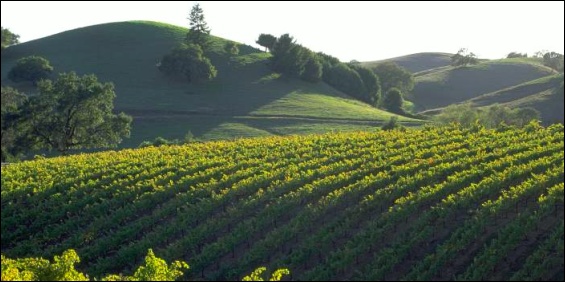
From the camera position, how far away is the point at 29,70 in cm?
7794

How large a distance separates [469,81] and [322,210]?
355ft

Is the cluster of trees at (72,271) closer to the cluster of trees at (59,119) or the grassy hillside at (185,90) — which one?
the cluster of trees at (59,119)

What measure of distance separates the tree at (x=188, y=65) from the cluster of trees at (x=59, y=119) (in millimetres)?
33951

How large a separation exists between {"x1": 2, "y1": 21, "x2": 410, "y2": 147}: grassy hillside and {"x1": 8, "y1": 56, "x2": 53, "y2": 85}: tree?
2.31m

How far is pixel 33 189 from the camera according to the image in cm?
2583

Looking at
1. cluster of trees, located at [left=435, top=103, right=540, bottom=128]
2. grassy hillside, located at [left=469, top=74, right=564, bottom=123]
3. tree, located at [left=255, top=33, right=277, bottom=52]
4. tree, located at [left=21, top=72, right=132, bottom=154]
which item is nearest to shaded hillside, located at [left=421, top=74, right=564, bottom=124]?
grassy hillside, located at [left=469, top=74, right=564, bottom=123]

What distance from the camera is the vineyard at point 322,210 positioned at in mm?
15625

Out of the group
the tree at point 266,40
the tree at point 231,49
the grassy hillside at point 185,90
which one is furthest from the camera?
the tree at point 266,40

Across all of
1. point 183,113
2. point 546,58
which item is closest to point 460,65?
point 546,58

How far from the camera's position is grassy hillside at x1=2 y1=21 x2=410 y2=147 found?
218ft

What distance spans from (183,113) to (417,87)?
218 feet

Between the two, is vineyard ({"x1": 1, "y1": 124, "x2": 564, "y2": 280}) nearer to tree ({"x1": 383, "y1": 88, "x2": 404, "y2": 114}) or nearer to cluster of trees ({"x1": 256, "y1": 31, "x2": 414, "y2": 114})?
tree ({"x1": 383, "y1": 88, "x2": 404, "y2": 114})

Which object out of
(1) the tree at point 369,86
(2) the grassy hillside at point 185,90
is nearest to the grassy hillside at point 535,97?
(2) the grassy hillside at point 185,90

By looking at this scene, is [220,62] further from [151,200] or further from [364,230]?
[364,230]
